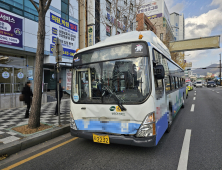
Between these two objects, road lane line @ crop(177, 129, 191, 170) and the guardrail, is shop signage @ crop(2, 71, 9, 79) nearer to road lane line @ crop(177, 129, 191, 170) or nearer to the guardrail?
the guardrail

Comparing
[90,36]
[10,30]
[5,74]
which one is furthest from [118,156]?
[90,36]

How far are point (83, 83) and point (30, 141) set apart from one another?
7.11ft

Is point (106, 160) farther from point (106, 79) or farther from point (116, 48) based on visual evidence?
point (116, 48)

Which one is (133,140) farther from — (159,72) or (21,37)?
(21,37)

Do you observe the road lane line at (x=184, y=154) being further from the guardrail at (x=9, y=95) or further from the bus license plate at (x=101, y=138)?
the guardrail at (x=9, y=95)

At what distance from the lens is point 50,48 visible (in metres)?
13.1

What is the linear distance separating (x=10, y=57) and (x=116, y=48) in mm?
10845

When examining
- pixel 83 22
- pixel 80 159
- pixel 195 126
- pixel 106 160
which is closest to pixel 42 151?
pixel 80 159

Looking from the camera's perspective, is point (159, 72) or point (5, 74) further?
point (5, 74)

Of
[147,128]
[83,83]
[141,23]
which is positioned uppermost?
[141,23]

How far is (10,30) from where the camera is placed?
1020 centimetres

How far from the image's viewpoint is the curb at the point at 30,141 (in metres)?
3.72

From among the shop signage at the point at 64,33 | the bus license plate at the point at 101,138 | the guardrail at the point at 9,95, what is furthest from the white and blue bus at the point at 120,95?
the shop signage at the point at 64,33

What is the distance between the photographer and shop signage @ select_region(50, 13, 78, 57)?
43.9 feet
